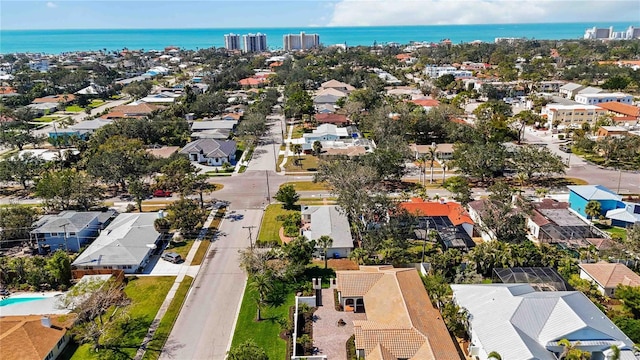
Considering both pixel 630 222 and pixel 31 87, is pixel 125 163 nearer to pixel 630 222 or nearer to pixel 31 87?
pixel 630 222

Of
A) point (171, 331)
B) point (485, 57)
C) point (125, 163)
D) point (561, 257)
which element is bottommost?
point (171, 331)

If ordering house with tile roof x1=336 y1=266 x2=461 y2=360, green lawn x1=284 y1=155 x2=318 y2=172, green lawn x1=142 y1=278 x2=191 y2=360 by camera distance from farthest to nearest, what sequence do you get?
green lawn x1=284 y1=155 x2=318 y2=172 → green lawn x1=142 y1=278 x2=191 y2=360 → house with tile roof x1=336 y1=266 x2=461 y2=360

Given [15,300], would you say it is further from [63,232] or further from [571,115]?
[571,115]

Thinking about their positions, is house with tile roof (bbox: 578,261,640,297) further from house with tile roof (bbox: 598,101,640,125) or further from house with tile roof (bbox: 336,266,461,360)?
house with tile roof (bbox: 598,101,640,125)

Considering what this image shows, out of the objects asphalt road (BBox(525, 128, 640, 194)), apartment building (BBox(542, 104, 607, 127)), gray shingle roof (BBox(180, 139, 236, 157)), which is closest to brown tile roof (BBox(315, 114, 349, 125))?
gray shingle roof (BBox(180, 139, 236, 157))

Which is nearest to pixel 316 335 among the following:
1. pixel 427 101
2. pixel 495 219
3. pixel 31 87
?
pixel 495 219

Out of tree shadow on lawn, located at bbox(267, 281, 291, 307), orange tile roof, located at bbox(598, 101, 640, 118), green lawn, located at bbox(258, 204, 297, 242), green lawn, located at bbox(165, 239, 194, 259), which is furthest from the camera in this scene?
orange tile roof, located at bbox(598, 101, 640, 118)
